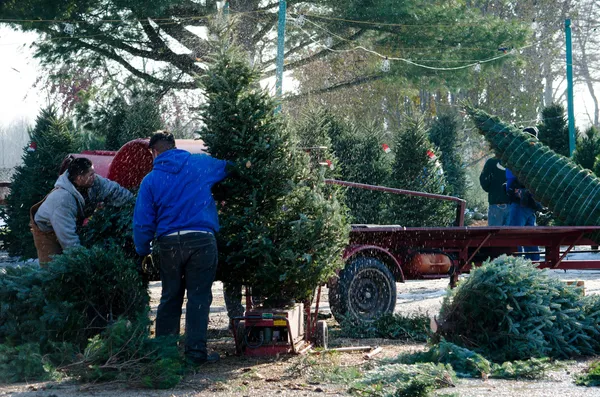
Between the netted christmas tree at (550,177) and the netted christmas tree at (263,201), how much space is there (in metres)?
4.62

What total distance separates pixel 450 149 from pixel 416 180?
33.7 feet

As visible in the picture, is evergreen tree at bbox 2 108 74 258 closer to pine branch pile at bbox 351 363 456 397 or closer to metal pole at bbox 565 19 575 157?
pine branch pile at bbox 351 363 456 397

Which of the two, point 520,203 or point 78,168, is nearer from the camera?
point 78,168

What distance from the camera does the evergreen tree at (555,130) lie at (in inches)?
1016

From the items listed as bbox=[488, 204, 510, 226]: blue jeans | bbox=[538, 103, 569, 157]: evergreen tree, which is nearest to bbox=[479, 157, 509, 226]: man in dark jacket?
bbox=[488, 204, 510, 226]: blue jeans

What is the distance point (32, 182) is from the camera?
57.8 ft

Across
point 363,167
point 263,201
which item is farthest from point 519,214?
point 363,167

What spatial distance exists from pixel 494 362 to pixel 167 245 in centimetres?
283

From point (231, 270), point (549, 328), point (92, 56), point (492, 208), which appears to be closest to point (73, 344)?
point (231, 270)

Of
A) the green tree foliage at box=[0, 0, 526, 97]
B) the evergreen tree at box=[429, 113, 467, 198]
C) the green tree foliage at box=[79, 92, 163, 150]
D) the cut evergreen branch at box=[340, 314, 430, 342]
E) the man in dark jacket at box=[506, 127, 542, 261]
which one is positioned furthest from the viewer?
the evergreen tree at box=[429, 113, 467, 198]

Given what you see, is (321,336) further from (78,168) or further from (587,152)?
(587,152)

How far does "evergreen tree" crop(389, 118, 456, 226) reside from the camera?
687 inches

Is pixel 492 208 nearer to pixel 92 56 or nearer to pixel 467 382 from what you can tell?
pixel 467 382

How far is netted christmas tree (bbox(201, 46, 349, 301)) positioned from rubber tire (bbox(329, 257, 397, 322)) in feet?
4.99
